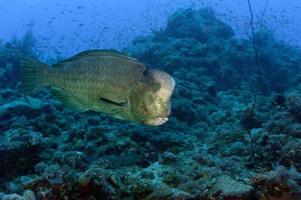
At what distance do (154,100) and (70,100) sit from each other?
2.94ft

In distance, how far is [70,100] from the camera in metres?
3.47

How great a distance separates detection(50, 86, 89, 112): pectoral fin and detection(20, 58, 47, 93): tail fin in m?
0.20

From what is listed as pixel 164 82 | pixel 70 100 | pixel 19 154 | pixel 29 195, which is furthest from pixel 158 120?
pixel 19 154

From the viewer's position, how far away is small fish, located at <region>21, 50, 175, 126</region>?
3.03 m

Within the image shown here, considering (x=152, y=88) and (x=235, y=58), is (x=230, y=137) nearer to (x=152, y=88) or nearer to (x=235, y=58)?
(x=152, y=88)

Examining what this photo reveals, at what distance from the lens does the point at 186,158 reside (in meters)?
6.46

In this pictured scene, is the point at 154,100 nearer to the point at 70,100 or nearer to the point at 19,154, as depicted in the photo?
the point at 70,100

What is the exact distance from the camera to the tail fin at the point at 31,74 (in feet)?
11.7

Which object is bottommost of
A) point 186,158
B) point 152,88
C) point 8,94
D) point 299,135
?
point 8,94

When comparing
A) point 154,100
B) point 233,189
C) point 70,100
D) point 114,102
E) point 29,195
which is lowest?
point 29,195

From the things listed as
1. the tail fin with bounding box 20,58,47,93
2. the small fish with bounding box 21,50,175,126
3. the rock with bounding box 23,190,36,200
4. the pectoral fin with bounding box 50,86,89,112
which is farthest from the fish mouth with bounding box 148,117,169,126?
the rock with bounding box 23,190,36,200

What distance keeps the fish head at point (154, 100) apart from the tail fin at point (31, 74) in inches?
41.3

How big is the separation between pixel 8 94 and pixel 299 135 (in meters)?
8.78

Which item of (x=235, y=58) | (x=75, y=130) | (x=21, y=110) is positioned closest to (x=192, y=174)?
(x=75, y=130)
